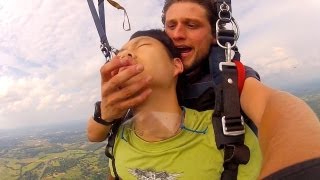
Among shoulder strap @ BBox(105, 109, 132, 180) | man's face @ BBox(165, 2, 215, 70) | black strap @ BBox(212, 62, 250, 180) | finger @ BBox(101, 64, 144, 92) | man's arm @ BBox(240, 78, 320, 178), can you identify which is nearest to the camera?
man's arm @ BBox(240, 78, 320, 178)

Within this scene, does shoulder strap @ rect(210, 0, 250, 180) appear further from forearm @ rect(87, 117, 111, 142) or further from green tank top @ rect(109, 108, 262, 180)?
forearm @ rect(87, 117, 111, 142)

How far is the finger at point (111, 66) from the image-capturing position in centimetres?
210

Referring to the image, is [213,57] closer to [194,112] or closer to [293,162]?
[194,112]

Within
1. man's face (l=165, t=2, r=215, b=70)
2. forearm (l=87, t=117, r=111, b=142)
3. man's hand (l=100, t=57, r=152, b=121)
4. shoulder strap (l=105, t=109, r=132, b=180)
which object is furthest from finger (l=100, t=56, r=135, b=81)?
man's face (l=165, t=2, r=215, b=70)

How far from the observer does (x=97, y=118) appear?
2879mm

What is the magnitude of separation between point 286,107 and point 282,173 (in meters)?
0.67

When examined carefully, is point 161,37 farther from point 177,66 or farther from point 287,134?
point 287,134

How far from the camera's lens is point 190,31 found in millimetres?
A: 3428

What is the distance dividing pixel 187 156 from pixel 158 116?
39cm

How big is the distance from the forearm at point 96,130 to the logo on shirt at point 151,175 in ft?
1.86

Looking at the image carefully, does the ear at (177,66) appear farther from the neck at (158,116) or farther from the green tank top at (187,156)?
the green tank top at (187,156)

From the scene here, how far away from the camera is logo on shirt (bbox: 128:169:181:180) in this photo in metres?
2.29

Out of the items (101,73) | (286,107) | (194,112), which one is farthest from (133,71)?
(286,107)

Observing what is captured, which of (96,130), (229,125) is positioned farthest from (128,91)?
(96,130)
